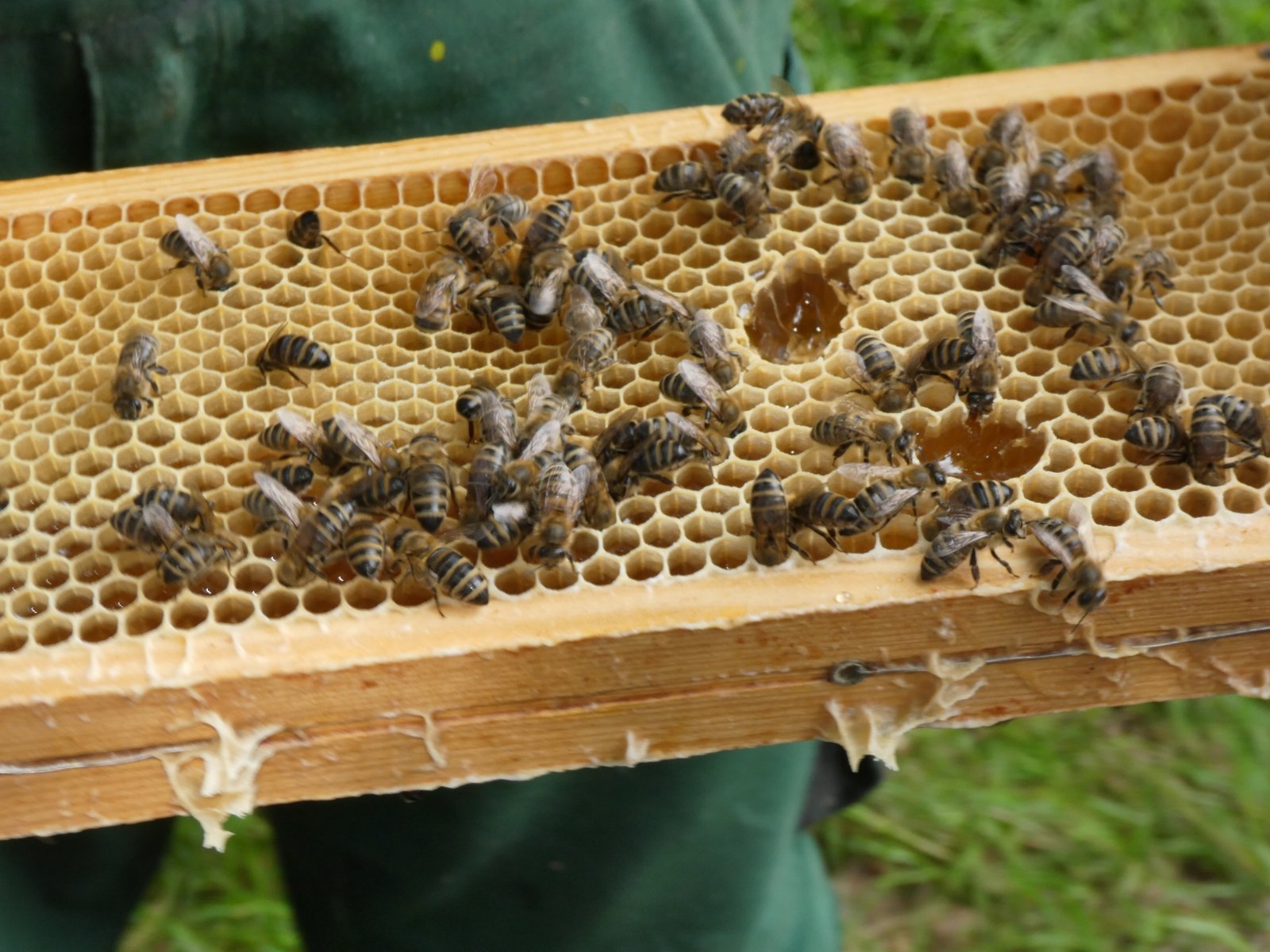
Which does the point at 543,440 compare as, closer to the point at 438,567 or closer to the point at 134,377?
the point at 438,567

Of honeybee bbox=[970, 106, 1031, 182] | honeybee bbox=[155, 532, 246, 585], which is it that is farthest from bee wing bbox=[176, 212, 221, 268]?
honeybee bbox=[970, 106, 1031, 182]

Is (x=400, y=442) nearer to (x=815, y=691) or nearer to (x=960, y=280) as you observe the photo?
(x=815, y=691)

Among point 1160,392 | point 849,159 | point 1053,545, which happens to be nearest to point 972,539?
point 1053,545

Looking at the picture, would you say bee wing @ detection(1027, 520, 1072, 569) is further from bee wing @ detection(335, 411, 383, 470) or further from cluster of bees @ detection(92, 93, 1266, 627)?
bee wing @ detection(335, 411, 383, 470)

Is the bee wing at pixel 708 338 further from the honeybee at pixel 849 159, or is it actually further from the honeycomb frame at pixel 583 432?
the honeybee at pixel 849 159

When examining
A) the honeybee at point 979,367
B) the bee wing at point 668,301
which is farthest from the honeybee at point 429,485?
the honeybee at point 979,367

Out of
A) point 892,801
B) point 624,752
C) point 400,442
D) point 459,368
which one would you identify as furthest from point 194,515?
point 892,801

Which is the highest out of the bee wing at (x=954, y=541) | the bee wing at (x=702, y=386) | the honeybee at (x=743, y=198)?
the honeybee at (x=743, y=198)
